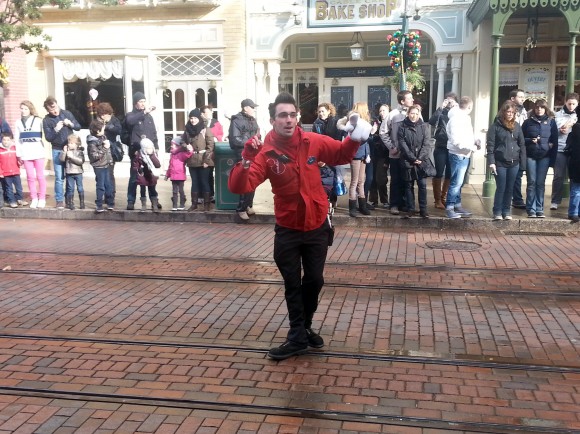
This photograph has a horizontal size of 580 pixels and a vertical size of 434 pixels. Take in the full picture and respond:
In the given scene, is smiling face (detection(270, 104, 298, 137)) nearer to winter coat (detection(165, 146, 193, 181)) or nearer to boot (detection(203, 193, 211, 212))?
winter coat (detection(165, 146, 193, 181))

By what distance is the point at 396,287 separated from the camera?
268 inches

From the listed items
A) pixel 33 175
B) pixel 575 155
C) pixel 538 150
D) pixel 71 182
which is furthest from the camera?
pixel 33 175

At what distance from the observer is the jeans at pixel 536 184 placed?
1011cm

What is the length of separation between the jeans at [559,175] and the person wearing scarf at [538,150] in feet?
1.29

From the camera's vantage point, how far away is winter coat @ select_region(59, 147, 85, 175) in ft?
35.9

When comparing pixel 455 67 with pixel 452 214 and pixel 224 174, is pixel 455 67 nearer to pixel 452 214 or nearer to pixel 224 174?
pixel 452 214

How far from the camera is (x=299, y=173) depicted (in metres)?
4.84

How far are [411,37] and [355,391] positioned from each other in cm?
1023

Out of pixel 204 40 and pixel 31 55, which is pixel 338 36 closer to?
pixel 204 40

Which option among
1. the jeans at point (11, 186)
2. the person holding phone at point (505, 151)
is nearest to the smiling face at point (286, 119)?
the person holding phone at point (505, 151)

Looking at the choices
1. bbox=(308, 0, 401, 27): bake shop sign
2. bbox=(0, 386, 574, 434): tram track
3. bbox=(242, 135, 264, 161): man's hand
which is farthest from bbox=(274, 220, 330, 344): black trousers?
bbox=(308, 0, 401, 27): bake shop sign

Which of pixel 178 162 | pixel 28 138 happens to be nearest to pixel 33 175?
pixel 28 138

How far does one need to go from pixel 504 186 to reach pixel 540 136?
113 centimetres

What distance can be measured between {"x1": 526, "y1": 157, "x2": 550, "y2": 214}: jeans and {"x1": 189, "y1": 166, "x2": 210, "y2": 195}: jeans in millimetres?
5234
